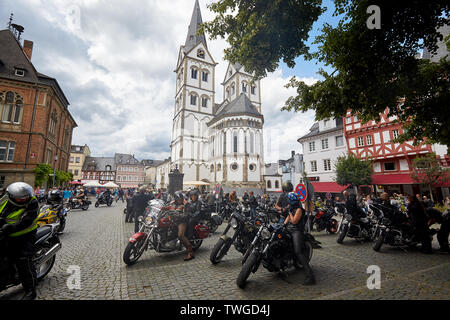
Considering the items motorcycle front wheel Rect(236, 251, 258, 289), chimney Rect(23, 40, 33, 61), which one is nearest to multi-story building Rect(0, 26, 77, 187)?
chimney Rect(23, 40, 33, 61)

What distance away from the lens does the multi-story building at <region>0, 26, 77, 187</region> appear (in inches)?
774

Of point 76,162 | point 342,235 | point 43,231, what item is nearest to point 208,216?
point 342,235

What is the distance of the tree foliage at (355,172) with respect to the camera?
60.0 feet

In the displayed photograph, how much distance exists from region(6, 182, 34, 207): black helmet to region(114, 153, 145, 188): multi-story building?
70.0m

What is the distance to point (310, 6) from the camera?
4.65 meters

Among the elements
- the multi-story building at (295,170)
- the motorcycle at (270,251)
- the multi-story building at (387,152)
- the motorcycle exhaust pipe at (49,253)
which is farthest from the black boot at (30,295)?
the multi-story building at (295,170)

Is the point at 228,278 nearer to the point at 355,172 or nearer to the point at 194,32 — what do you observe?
the point at 355,172

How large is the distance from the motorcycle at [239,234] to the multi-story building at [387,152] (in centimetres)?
1832

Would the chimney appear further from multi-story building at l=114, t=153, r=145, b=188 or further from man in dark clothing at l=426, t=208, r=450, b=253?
multi-story building at l=114, t=153, r=145, b=188

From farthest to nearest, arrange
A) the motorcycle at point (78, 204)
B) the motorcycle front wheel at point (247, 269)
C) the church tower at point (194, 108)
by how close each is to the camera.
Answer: the church tower at point (194, 108) → the motorcycle at point (78, 204) → the motorcycle front wheel at point (247, 269)

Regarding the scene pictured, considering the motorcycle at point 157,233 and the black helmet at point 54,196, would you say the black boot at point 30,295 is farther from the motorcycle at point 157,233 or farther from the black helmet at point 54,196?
the black helmet at point 54,196

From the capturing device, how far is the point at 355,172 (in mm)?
18281

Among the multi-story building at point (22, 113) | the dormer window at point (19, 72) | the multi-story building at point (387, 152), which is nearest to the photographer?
the multi-story building at point (387, 152)

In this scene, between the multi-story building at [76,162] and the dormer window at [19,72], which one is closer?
the dormer window at [19,72]
